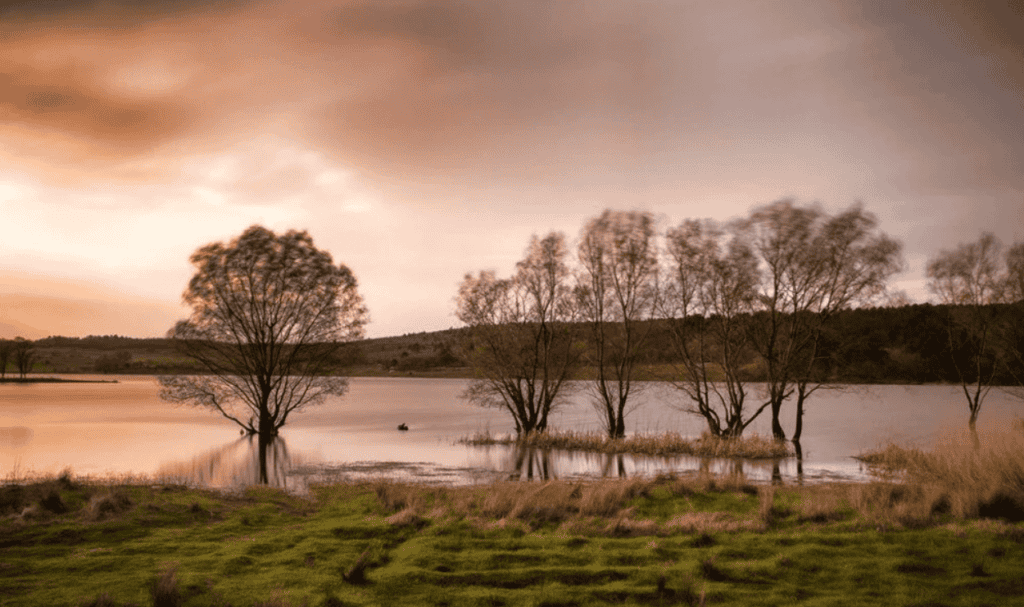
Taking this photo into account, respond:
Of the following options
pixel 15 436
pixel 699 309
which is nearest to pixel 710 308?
pixel 699 309

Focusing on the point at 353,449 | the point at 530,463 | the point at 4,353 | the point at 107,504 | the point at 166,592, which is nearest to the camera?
the point at 166,592

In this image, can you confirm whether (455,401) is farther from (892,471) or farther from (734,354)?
(892,471)

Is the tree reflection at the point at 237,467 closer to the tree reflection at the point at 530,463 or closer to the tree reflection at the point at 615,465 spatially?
the tree reflection at the point at 530,463

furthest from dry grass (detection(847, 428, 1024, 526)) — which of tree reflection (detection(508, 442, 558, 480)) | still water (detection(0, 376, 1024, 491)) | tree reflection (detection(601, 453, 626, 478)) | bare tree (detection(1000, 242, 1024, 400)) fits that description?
bare tree (detection(1000, 242, 1024, 400))

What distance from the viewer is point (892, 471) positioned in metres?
25.2

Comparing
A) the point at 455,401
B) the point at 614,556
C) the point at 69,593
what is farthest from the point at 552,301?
the point at 455,401

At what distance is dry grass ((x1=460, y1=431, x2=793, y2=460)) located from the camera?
3366 cm

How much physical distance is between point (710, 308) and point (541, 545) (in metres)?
29.6

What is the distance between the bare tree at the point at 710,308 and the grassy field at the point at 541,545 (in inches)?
768

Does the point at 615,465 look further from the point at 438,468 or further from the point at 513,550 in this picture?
the point at 513,550

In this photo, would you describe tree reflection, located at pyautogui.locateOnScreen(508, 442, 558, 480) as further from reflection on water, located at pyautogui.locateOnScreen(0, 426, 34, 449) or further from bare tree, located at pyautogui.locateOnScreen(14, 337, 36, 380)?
bare tree, located at pyautogui.locateOnScreen(14, 337, 36, 380)

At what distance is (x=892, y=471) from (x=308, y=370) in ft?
96.7

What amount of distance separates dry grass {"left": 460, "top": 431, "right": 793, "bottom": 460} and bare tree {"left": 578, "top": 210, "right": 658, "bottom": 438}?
2.83 meters

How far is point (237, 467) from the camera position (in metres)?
30.3
